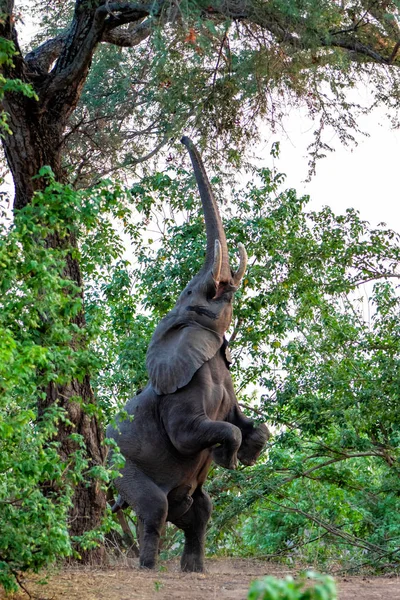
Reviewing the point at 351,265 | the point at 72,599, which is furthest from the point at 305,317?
the point at 72,599

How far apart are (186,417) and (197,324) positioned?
984 mm

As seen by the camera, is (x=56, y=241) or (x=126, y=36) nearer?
(x=56, y=241)

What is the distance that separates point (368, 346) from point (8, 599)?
21.4 ft

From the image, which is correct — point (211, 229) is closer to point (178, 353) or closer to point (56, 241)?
point (178, 353)

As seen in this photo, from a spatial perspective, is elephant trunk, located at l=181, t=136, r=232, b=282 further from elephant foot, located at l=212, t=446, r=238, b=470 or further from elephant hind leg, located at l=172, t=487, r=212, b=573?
elephant hind leg, located at l=172, t=487, r=212, b=573

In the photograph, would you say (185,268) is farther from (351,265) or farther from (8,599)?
(8,599)

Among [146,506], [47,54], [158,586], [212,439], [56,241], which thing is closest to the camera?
[158,586]

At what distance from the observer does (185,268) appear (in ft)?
40.7

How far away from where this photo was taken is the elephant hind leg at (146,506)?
8.87 m

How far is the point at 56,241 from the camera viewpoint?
9078 millimetres

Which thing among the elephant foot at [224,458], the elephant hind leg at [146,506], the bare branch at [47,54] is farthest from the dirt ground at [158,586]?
the bare branch at [47,54]

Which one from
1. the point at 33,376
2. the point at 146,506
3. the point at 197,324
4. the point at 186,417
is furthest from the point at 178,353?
the point at 33,376

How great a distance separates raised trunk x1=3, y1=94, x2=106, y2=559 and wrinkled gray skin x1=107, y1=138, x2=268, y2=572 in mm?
341

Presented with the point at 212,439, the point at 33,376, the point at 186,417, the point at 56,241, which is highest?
the point at 56,241
